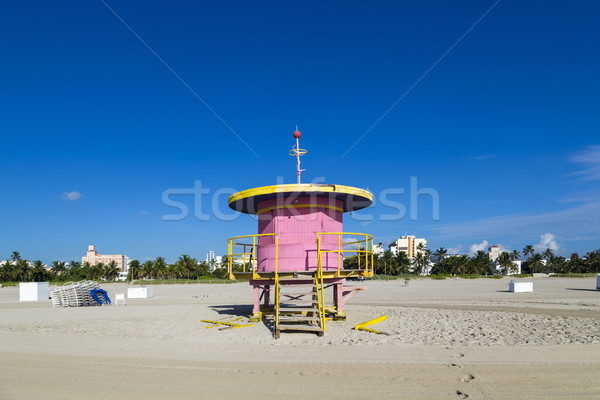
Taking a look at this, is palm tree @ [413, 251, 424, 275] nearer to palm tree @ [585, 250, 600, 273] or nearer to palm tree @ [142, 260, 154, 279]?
palm tree @ [585, 250, 600, 273]

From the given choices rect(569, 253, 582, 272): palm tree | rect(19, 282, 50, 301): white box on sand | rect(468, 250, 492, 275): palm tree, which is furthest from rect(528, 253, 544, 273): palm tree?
rect(19, 282, 50, 301): white box on sand

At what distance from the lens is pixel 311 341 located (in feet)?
36.4

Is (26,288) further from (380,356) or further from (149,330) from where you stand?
(380,356)

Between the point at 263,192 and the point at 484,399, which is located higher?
the point at 263,192

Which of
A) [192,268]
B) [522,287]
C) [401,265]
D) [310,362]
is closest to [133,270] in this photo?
[192,268]

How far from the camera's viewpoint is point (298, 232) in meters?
13.6

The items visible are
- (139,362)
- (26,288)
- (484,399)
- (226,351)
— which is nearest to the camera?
(484,399)

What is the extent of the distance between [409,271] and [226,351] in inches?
4072

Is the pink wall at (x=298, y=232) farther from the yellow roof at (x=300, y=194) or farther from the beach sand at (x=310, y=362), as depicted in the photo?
the beach sand at (x=310, y=362)

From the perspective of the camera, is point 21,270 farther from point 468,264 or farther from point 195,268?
point 468,264

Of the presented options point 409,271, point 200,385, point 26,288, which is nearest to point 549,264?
point 409,271

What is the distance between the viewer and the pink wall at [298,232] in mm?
13406

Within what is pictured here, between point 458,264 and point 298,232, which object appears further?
point 458,264

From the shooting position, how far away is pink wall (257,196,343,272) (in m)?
13.4
